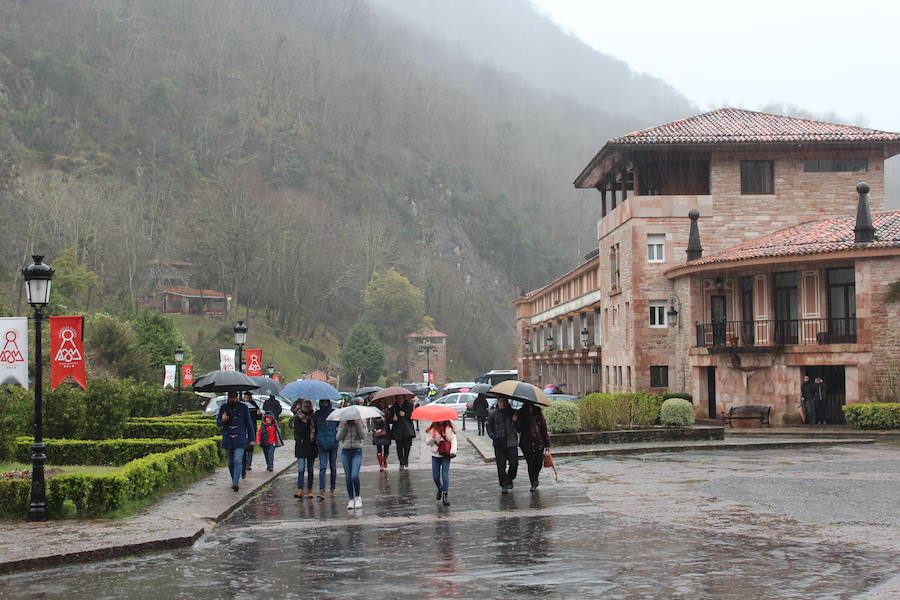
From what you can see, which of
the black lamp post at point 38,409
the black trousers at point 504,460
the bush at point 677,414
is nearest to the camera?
the black lamp post at point 38,409

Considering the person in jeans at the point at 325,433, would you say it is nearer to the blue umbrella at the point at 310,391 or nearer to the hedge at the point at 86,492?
the blue umbrella at the point at 310,391

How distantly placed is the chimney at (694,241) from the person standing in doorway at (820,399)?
25.9ft

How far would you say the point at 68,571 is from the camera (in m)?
10.5

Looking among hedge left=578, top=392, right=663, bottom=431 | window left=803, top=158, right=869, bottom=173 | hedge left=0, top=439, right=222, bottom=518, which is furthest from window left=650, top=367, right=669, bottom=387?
hedge left=0, top=439, right=222, bottom=518

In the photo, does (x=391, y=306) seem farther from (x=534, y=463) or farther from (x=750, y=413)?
(x=534, y=463)

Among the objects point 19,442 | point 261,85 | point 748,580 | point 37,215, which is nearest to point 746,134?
point 19,442

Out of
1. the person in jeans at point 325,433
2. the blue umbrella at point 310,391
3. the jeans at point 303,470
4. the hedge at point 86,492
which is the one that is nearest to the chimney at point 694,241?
the blue umbrella at point 310,391

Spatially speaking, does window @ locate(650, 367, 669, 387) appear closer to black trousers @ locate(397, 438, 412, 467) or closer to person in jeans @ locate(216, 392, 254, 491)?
black trousers @ locate(397, 438, 412, 467)

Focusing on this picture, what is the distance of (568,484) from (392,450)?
39.7 ft

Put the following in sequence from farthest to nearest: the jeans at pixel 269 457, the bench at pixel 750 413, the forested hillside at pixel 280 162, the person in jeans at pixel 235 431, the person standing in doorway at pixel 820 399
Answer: the forested hillside at pixel 280 162 < the bench at pixel 750 413 < the person standing in doorway at pixel 820 399 < the jeans at pixel 269 457 < the person in jeans at pixel 235 431

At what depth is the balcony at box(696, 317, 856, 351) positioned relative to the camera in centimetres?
3512

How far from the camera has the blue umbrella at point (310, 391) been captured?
55.0ft

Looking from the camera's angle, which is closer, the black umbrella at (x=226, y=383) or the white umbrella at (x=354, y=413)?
the white umbrella at (x=354, y=413)

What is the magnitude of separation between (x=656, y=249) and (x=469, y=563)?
33.7 meters
